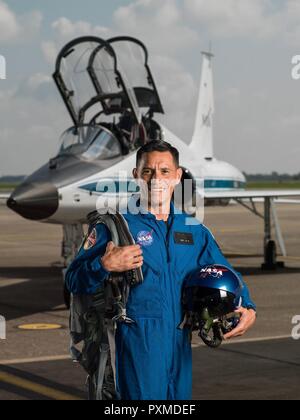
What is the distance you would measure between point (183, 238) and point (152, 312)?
0.39 metres

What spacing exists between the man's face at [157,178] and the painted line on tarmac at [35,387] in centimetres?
368

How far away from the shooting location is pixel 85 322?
13.9ft

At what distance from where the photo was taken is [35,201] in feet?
44.0

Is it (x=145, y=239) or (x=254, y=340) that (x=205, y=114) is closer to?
(x=254, y=340)

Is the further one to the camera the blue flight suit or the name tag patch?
the name tag patch

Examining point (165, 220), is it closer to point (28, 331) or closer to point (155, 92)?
point (28, 331)

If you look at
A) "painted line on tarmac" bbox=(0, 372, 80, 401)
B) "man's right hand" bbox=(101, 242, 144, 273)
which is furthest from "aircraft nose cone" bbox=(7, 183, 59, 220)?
"man's right hand" bbox=(101, 242, 144, 273)

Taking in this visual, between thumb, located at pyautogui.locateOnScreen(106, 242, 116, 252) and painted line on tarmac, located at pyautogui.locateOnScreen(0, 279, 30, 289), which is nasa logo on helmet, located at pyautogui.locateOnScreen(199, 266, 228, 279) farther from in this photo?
painted line on tarmac, located at pyautogui.locateOnScreen(0, 279, 30, 289)

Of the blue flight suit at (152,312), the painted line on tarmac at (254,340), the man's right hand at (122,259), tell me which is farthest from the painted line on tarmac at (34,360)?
the man's right hand at (122,259)

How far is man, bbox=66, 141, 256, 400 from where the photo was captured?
4133 millimetres

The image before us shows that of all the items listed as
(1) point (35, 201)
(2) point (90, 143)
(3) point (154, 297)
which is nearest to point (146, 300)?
(3) point (154, 297)

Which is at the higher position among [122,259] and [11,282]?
[122,259]

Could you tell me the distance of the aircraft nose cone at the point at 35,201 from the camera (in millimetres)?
13281
